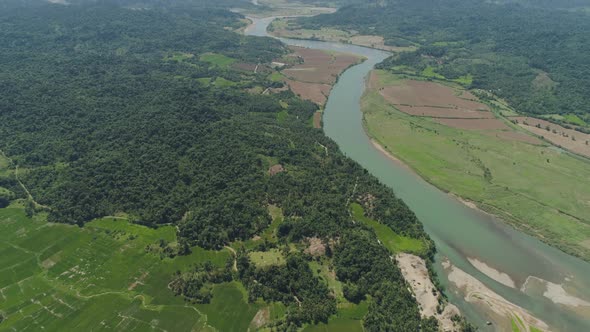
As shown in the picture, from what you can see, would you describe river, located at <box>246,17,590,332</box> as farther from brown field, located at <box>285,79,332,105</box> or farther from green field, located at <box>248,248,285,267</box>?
brown field, located at <box>285,79,332,105</box>

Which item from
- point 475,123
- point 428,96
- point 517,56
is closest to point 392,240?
point 475,123

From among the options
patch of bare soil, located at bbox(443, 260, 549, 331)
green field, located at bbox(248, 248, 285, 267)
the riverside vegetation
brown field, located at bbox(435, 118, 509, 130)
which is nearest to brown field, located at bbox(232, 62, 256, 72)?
the riverside vegetation

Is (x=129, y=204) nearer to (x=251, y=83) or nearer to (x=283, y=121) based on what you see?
(x=283, y=121)

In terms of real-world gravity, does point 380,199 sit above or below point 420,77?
below

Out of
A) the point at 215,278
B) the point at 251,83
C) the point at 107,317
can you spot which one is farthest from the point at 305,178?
the point at 251,83

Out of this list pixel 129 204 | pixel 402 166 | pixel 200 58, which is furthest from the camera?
pixel 200 58

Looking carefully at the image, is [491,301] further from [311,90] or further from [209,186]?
[311,90]

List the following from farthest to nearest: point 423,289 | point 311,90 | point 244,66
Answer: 1. point 244,66
2. point 311,90
3. point 423,289
